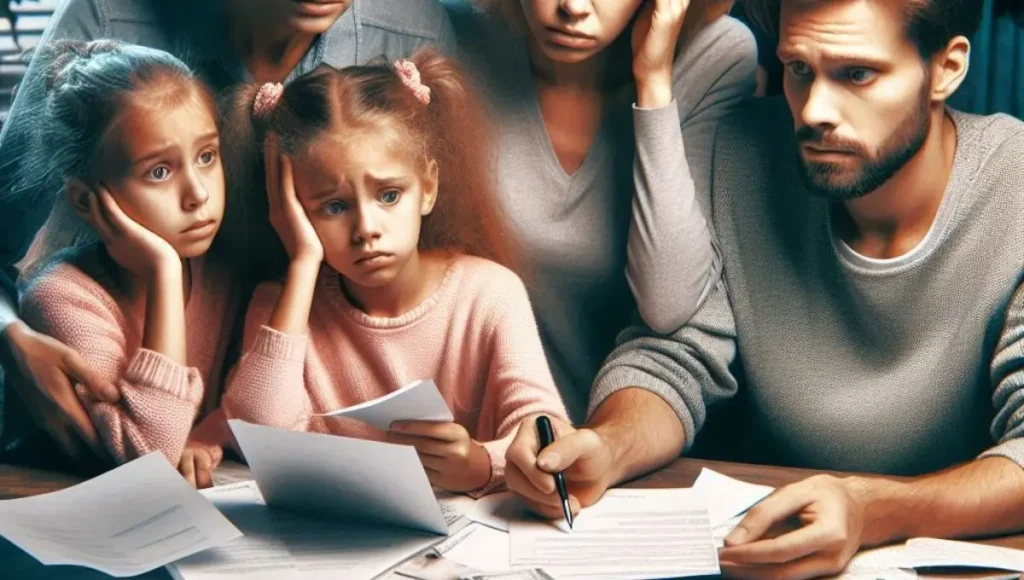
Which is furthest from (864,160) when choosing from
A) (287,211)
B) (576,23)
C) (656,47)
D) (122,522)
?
(122,522)

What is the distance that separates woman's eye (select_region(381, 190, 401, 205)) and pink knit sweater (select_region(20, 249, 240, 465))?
10.3 inches

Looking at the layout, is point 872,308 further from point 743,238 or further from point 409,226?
point 409,226

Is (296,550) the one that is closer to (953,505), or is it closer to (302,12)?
(302,12)

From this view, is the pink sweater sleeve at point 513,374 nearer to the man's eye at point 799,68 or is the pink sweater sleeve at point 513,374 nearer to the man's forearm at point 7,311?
the man's eye at point 799,68

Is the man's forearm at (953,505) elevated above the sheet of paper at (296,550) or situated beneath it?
elevated above

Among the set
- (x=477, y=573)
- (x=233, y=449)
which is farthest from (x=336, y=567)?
(x=233, y=449)

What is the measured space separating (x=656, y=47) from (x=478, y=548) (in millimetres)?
738

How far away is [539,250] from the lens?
1.89 metres

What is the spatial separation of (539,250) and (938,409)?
615mm

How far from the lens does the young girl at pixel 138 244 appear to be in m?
1.80

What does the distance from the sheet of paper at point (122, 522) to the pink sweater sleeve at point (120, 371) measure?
0.06 m

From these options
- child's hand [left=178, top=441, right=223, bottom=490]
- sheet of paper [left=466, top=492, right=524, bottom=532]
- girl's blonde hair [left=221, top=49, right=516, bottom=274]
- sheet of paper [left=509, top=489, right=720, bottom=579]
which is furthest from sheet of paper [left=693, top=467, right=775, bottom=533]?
child's hand [left=178, top=441, right=223, bottom=490]

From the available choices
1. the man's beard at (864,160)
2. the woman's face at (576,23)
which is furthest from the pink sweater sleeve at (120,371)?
the man's beard at (864,160)

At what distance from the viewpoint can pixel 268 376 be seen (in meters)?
1.85
